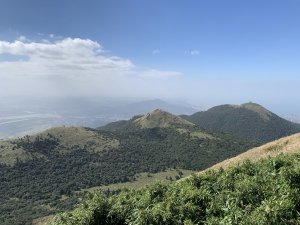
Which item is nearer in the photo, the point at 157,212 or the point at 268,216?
the point at 268,216

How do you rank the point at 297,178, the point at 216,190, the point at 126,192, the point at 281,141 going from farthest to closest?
the point at 281,141 → the point at 126,192 → the point at 216,190 → the point at 297,178

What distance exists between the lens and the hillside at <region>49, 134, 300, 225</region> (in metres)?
18.8

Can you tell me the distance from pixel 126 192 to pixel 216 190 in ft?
24.5

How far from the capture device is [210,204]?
75.2 ft

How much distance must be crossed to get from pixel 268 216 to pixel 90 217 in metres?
11.3

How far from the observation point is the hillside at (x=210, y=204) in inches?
742

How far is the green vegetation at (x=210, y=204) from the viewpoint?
1881cm

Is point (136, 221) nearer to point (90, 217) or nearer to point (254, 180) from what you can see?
point (90, 217)

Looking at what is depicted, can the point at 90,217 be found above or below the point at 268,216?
below

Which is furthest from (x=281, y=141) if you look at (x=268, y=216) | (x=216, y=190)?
(x=268, y=216)

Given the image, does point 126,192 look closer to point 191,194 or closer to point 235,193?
point 191,194

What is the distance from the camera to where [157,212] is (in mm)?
21906

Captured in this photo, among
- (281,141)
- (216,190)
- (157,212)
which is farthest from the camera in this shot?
(281,141)

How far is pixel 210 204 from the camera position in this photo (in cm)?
2292
